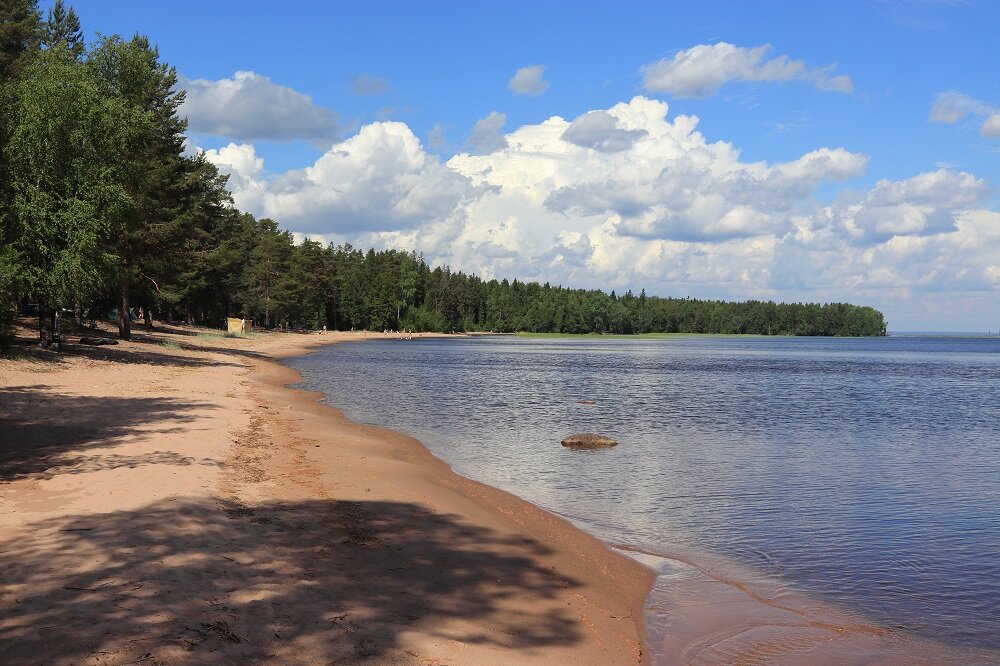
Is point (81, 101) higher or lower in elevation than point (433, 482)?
higher

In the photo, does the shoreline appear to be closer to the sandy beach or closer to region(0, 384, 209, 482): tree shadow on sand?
the sandy beach

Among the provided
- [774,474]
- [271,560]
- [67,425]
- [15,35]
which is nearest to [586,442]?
[774,474]

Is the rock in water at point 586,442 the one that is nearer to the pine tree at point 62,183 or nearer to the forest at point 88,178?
the forest at point 88,178

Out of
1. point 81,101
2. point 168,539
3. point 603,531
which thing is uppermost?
point 81,101

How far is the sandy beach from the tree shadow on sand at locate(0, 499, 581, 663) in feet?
0.10

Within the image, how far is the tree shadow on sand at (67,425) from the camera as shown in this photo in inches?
612

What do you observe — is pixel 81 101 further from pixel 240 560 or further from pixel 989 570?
pixel 989 570

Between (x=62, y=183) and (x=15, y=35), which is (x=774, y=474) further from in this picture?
(x=15, y=35)

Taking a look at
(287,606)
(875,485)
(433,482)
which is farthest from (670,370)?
(287,606)

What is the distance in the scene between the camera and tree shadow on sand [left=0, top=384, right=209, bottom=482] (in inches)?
612

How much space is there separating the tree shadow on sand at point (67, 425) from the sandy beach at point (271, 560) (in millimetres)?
113

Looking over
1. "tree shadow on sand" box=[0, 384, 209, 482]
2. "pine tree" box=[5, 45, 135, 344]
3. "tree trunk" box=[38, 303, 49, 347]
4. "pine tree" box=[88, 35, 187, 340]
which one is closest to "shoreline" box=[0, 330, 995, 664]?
"tree shadow on sand" box=[0, 384, 209, 482]

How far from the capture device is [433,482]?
19125mm

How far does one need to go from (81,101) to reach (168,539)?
31.1 m
